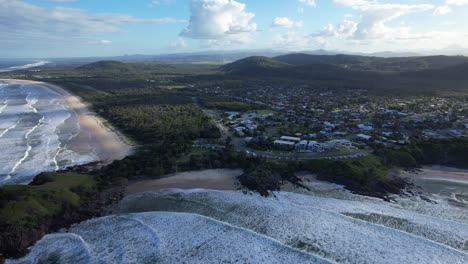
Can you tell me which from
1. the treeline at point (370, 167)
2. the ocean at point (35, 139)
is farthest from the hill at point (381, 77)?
the ocean at point (35, 139)

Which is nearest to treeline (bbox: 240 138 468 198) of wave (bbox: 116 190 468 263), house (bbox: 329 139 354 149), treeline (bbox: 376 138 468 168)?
treeline (bbox: 376 138 468 168)

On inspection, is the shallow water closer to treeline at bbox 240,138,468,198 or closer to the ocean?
treeline at bbox 240,138,468,198

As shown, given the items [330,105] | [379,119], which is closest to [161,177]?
[379,119]

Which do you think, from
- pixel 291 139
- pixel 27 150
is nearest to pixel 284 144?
pixel 291 139

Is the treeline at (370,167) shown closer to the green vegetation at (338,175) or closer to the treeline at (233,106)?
the green vegetation at (338,175)

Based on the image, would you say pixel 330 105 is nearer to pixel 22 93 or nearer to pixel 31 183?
pixel 31 183
